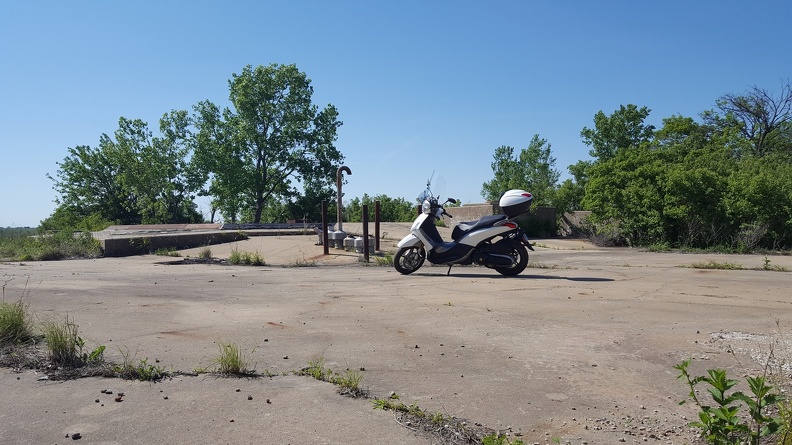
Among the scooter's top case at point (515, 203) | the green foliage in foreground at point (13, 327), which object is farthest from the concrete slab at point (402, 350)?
the scooter's top case at point (515, 203)

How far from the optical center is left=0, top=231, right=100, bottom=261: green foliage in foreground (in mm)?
17391

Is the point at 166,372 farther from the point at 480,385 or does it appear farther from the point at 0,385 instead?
the point at 480,385

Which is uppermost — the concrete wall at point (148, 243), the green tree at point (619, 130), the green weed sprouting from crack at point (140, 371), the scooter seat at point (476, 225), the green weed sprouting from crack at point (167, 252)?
the green tree at point (619, 130)

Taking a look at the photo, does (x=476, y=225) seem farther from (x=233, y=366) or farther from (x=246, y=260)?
(x=233, y=366)

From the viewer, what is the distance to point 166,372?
15.0 feet

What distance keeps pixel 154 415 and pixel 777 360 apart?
15.2ft

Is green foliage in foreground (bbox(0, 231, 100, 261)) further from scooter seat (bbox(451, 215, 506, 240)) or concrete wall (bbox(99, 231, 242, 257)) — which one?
scooter seat (bbox(451, 215, 506, 240))

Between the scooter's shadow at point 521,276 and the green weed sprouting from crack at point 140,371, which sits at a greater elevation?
the scooter's shadow at point 521,276

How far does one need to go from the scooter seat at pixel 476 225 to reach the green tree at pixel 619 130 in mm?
33638

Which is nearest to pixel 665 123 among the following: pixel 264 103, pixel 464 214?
pixel 464 214

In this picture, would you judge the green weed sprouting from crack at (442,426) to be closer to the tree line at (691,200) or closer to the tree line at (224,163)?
the tree line at (691,200)

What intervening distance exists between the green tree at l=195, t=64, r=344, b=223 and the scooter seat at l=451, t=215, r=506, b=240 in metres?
34.1

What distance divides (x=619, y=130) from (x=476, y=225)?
34.8 m

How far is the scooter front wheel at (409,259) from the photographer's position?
12.3 m
